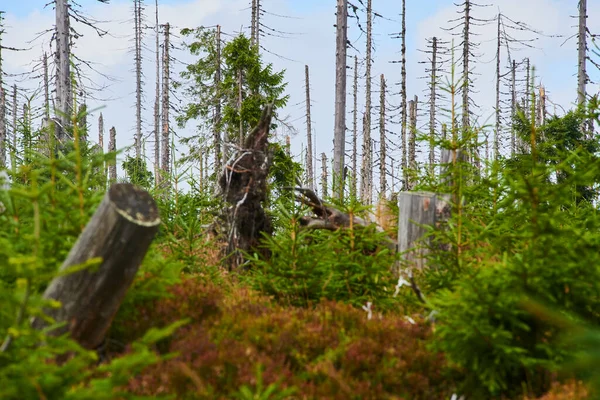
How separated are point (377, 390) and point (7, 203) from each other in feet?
13.0

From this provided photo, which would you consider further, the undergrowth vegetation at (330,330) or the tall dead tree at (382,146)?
the tall dead tree at (382,146)

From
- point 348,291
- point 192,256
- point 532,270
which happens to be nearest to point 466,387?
point 532,270

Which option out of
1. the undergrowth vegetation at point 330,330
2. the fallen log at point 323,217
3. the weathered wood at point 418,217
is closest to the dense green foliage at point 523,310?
the undergrowth vegetation at point 330,330

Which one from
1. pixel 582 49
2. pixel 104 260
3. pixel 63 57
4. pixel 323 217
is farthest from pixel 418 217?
pixel 582 49

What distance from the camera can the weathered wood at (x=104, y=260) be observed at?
3.73m

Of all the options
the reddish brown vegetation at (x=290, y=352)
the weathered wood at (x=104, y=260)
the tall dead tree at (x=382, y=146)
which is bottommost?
the reddish brown vegetation at (x=290, y=352)

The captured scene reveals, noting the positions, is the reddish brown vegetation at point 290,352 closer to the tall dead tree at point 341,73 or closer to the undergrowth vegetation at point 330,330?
the undergrowth vegetation at point 330,330

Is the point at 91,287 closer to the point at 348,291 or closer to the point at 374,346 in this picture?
the point at 374,346

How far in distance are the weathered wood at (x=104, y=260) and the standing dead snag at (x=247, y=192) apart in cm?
333

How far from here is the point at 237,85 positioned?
20781 mm

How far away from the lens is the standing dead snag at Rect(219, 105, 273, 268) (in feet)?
23.9

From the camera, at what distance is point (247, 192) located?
286 inches

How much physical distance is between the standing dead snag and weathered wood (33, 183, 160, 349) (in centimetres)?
333

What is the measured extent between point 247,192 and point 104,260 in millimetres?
3647
